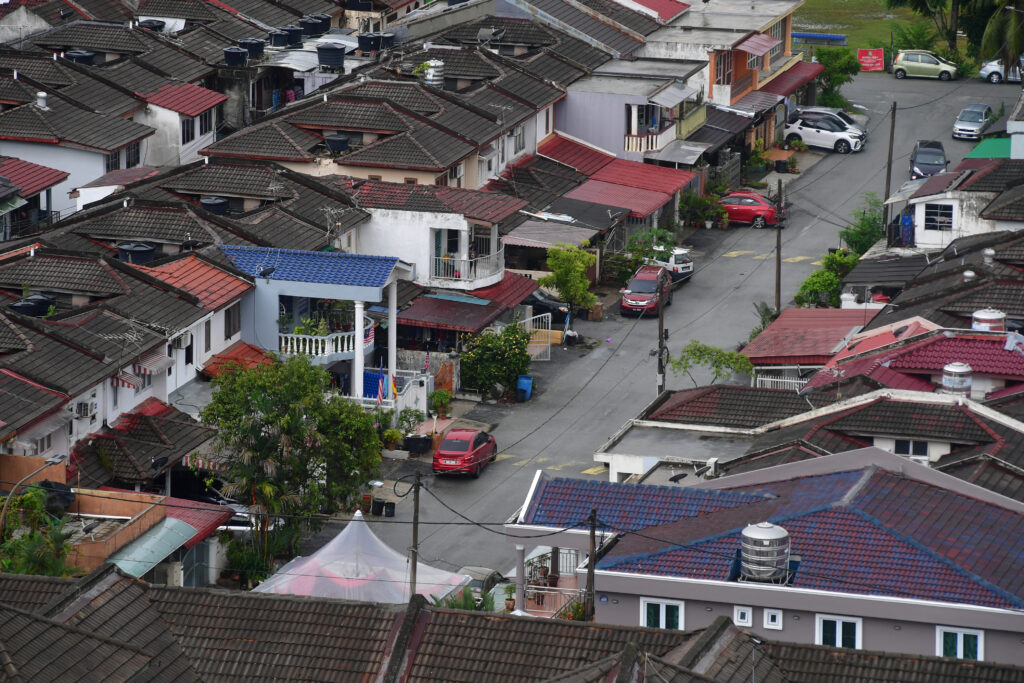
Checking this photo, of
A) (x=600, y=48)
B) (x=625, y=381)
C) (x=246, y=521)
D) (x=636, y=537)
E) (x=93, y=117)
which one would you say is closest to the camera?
(x=636, y=537)

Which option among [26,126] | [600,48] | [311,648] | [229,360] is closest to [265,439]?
[229,360]

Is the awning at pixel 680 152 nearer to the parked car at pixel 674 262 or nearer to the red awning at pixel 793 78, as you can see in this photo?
the parked car at pixel 674 262

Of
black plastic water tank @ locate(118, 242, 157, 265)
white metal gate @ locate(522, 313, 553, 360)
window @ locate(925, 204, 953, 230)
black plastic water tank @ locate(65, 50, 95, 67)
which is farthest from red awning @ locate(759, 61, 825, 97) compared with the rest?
black plastic water tank @ locate(118, 242, 157, 265)

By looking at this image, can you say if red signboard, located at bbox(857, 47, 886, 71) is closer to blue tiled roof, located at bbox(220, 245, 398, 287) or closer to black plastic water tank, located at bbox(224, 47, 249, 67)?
black plastic water tank, located at bbox(224, 47, 249, 67)

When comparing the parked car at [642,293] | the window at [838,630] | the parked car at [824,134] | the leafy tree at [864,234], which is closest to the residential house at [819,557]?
the window at [838,630]

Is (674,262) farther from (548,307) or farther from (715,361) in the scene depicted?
(715,361)

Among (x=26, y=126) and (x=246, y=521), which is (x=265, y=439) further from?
(x=26, y=126)
